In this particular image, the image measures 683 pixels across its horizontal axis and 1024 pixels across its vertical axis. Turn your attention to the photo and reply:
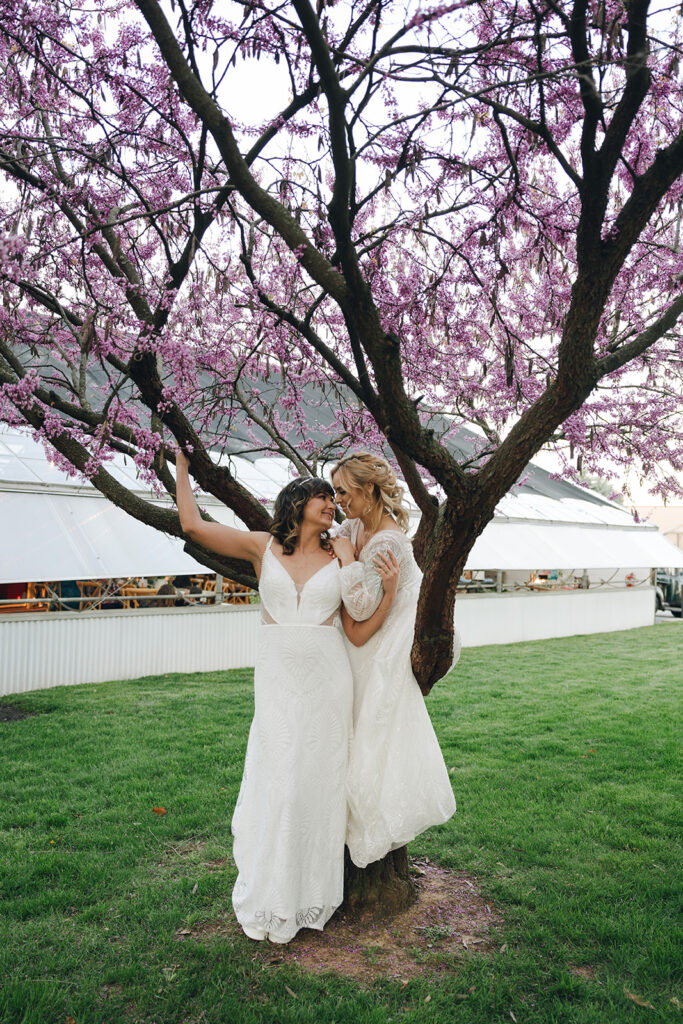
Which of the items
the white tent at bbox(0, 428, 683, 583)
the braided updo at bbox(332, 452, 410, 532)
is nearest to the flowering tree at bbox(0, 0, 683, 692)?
the braided updo at bbox(332, 452, 410, 532)

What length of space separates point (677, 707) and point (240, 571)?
22.9 ft

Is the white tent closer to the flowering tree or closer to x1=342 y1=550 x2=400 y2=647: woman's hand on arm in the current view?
the flowering tree

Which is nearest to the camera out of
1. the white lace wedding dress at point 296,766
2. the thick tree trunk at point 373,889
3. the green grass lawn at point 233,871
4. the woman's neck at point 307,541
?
the green grass lawn at point 233,871

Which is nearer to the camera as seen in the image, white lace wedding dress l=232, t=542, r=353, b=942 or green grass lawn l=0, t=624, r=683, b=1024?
green grass lawn l=0, t=624, r=683, b=1024

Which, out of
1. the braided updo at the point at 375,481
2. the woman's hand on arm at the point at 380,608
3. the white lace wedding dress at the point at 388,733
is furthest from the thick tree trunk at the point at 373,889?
the braided updo at the point at 375,481

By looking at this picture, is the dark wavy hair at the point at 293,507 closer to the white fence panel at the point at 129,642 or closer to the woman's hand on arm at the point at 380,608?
the woman's hand on arm at the point at 380,608

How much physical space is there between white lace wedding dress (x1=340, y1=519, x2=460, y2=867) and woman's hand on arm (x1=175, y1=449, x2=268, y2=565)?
47cm

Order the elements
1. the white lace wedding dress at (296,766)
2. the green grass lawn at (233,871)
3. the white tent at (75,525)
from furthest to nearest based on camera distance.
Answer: the white tent at (75,525)
the white lace wedding dress at (296,766)
the green grass lawn at (233,871)

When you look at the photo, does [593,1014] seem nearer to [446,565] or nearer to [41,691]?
[446,565]

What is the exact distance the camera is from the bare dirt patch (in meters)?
3.31

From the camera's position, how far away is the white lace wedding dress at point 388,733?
11.1 feet

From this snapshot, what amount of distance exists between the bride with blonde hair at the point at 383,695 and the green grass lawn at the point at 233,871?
638 mm

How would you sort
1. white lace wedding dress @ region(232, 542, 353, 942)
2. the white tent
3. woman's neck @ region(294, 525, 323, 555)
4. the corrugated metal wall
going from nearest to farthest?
white lace wedding dress @ region(232, 542, 353, 942) < woman's neck @ region(294, 525, 323, 555) < the white tent < the corrugated metal wall

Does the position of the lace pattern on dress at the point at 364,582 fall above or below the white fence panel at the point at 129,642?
above
